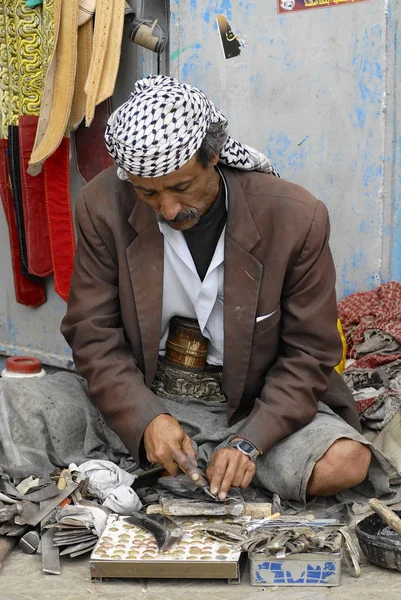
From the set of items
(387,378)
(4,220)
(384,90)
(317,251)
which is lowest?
(387,378)

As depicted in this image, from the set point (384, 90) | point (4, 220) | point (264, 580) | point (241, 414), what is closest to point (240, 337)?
point (241, 414)

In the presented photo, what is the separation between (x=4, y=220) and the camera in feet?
19.3

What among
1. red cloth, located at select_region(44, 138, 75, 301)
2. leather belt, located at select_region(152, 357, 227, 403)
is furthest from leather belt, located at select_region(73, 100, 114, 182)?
leather belt, located at select_region(152, 357, 227, 403)

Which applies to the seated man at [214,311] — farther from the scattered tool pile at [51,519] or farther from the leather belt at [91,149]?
the leather belt at [91,149]

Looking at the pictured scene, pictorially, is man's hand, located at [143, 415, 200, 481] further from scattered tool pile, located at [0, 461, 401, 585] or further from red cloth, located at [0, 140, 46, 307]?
red cloth, located at [0, 140, 46, 307]

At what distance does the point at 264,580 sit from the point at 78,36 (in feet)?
9.36

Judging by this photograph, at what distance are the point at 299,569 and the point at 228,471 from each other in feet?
1.62

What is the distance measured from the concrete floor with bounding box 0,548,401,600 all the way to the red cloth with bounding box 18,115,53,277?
7.65 ft

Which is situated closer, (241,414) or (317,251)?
(317,251)

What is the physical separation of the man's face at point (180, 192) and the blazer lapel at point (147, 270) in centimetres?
13

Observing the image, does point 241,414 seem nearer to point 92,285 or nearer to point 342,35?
point 92,285

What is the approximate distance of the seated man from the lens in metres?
3.70

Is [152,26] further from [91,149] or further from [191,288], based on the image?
[191,288]

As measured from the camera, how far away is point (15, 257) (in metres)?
5.52
